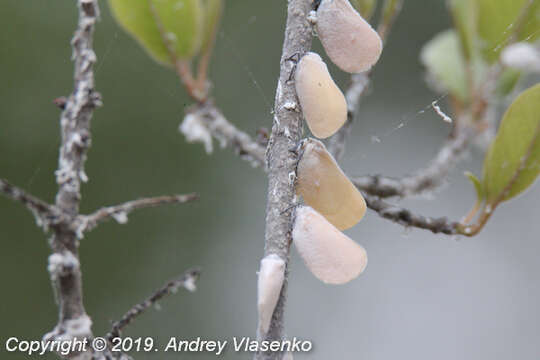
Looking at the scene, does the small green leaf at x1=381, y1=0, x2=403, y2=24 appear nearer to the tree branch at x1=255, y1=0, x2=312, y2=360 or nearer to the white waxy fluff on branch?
the white waxy fluff on branch

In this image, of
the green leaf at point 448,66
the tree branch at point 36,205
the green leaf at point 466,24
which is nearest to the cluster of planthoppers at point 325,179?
the tree branch at point 36,205

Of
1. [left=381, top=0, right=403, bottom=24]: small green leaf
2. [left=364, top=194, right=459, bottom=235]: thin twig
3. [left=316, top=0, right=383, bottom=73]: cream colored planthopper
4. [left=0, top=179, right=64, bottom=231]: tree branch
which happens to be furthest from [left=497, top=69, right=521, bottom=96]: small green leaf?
[left=0, top=179, right=64, bottom=231]: tree branch

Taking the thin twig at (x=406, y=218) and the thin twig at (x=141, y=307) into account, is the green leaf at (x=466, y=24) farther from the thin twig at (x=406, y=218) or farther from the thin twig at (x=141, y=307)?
the thin twig at (x=141, y=307)

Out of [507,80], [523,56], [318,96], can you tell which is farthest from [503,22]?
[318,96]

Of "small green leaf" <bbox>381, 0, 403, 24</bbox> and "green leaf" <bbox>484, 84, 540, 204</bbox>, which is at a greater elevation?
"small green leaf" <bbox>381, 0, 403, 24</bbox>

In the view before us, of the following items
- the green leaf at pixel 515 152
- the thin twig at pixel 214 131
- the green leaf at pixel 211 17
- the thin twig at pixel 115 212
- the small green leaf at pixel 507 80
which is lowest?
the thin twig at pixel 115 212

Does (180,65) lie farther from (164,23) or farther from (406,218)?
(406,218)

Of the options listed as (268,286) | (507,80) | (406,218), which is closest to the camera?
(268,286)
